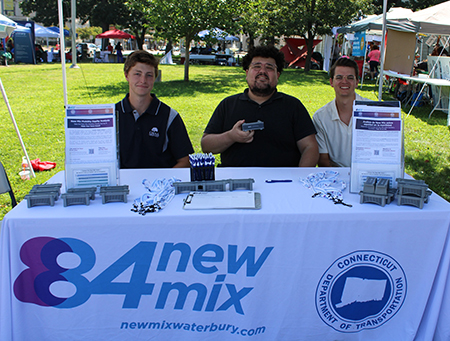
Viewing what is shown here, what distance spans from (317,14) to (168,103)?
1085 cm

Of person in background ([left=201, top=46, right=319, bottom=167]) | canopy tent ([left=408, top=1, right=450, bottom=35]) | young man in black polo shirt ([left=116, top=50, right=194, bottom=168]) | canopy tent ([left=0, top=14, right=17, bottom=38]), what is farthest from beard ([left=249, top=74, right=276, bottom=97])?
canopy tent ([left=408, top=1, right=450, bottom=35])

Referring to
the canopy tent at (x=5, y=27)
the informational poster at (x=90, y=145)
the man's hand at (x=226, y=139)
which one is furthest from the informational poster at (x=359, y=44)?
the informational poster at (x=90, y=145)

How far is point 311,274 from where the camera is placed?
5.88 feet

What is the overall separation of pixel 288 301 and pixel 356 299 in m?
0.32

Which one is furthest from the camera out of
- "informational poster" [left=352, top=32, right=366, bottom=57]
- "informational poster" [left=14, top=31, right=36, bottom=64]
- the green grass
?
"informational poster" [left=14, top=31, right=36, bottom=64]

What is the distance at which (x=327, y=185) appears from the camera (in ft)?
6.68

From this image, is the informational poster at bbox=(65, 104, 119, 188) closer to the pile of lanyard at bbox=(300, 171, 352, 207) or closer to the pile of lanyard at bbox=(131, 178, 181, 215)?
the pile of lanyard at bbox=(131, 178, 181, 215)

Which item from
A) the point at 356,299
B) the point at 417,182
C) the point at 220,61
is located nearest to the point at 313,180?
the point at 417,182

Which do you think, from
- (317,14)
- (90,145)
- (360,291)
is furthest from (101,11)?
(360,291)

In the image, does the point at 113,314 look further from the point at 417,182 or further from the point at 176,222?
the point at 417,182

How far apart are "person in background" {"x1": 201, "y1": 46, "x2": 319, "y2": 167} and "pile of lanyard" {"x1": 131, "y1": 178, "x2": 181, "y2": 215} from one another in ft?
2.78

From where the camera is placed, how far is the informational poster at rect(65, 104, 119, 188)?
1893mm

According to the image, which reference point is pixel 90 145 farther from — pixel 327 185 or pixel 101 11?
pixel 101 11

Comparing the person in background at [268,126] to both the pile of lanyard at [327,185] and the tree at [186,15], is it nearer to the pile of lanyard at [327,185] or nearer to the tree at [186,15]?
the pile of lanyard at [327,185]
